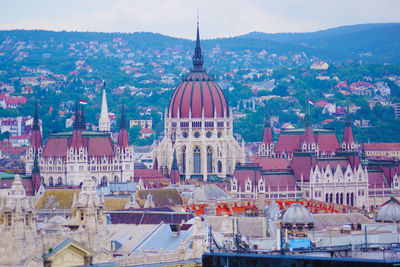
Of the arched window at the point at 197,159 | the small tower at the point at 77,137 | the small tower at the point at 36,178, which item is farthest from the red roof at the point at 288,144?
the small tower at the point at 36,178

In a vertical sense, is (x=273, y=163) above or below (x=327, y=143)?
below

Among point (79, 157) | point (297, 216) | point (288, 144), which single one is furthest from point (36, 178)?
point (297, 216)

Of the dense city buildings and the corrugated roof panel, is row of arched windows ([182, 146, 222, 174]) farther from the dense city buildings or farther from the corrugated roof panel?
the corrugated roof panel

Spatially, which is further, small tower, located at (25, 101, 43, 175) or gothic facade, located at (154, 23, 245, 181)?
gothic facade, located at (154, 23, 245, 181)

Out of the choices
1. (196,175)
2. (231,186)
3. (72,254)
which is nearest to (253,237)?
(72,254)

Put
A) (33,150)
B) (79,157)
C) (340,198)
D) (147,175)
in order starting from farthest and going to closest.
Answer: (33,150)
(147,175)
(79,157)
(340,198)

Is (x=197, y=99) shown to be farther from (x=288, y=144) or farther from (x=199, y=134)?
(x=288, y=144)

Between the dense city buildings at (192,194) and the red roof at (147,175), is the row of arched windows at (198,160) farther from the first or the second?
the red roof at (147,175)

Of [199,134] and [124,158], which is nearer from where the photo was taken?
[124,158]

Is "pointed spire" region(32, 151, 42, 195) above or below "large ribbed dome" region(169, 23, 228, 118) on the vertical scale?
below

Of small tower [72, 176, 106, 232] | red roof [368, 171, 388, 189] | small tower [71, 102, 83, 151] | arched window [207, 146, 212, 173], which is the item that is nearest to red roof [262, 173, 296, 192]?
red roof [368, 171, 388, 189]

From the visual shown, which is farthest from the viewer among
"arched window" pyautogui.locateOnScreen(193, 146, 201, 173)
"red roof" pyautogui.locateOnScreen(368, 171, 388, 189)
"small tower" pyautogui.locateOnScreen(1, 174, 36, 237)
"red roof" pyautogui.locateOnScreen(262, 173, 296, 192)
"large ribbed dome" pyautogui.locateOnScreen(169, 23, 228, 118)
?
"large ribbed dome" pyautogui.locateOnScreen(169, 23, 228, 118)
